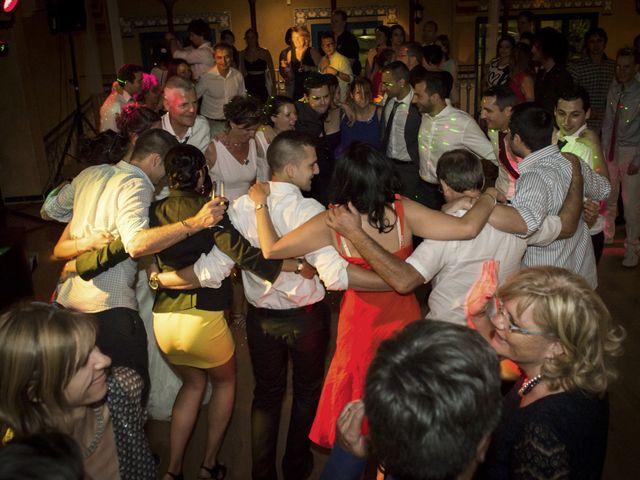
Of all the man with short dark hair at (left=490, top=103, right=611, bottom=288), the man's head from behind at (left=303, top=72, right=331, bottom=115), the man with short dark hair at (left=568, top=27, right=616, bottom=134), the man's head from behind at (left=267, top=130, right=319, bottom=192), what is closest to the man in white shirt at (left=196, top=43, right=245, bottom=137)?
the man's head from behind at (left=303, top=72, right=331, bottom=115)

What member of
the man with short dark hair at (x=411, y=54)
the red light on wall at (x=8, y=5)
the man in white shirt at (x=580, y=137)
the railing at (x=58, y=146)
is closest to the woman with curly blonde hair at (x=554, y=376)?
the man in white shirt at (x=580, y=137)

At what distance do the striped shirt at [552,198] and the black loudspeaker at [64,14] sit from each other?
6713mm

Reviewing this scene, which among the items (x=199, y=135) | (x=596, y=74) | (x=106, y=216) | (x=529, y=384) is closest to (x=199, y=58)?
(x=199, y=135)

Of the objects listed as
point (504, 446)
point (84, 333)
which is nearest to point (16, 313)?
point (84, 333)

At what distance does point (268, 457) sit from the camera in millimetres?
2613

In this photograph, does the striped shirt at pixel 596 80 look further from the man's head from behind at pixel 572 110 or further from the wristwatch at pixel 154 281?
the wristwatch at pixel 154 281

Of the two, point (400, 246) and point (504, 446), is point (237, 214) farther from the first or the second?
point (504, 446)

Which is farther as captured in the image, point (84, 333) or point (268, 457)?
point (268, 457)

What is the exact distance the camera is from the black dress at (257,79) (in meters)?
7.99

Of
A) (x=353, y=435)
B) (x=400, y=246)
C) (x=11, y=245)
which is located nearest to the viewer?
(x=353, y=435)

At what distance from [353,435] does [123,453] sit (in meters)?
0.68

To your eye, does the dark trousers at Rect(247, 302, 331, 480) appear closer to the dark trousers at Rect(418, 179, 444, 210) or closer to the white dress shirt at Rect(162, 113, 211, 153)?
the white dress shirt at Rect(162, 113, 211, 153)

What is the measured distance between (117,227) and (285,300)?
2.28 ft

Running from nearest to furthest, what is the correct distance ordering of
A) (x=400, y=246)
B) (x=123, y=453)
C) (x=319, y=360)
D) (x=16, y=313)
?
(x=16, y=313) → (x=123, y=453) → (x=400, y=246) → (x=319, y=360)
